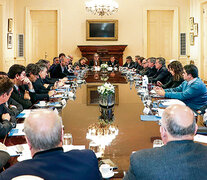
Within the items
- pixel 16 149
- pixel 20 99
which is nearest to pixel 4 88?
pixel 16 149

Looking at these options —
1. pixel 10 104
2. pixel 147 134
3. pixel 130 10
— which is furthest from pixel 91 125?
pixel 130 10

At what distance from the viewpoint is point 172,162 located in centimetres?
136

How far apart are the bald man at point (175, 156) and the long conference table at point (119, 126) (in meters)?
0.38

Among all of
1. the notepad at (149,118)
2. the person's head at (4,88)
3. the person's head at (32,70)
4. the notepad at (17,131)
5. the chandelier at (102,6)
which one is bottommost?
the notepad at (17,131)

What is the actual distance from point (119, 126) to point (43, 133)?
1.53m

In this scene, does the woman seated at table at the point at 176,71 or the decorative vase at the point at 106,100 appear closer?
the decorative vase at the point at 106,100

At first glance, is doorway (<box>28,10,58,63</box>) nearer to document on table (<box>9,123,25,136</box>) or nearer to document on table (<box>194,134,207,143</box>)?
document on table (<box>9,123,25,136</box>)

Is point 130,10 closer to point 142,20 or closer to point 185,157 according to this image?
point 142,20

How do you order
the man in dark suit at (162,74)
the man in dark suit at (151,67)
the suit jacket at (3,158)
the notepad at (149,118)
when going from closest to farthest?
1. the suit jacket at (3,158)
2. the notepad at (149,118)
3. the man in dark suit at (162,74)
4. the man in dark suit at (151,67)

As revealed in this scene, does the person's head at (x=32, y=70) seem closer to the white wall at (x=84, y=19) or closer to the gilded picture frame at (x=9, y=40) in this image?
the gilded picture frame at (x=9, y=40)

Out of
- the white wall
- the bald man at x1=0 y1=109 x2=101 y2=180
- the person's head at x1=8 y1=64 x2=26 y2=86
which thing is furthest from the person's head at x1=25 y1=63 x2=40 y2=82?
the white wall

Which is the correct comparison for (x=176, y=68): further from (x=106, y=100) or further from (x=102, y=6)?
(x=102, y=6)

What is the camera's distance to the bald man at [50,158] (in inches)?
49.2

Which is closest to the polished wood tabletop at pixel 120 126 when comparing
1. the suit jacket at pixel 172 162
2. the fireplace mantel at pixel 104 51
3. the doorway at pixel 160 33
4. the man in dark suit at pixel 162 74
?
the suit jacket at pixel 172 162
